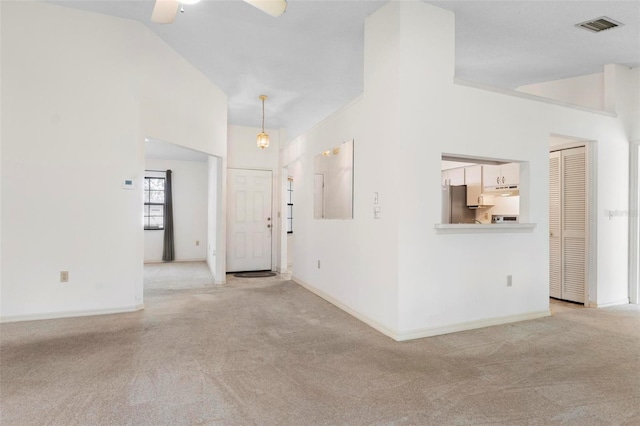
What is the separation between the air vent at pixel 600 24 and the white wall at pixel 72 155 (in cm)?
464

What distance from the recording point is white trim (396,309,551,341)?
307 cm

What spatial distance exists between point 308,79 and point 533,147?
2996mm

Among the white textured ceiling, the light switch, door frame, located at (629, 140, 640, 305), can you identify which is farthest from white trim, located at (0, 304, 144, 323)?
door frame, located at (629, 140, 640, 305)

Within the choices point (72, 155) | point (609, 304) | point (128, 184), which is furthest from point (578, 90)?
point (72, 155)

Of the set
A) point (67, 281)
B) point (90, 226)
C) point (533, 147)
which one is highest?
point (533, 147)

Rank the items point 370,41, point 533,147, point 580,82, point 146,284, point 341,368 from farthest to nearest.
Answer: point 146,284 → point 580,82 → point 533,147 → point 370,41 → point 341,368

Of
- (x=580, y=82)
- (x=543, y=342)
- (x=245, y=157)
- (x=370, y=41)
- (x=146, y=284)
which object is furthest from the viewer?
(x=245, y=157)

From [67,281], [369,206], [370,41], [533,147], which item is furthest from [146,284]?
[533,147]

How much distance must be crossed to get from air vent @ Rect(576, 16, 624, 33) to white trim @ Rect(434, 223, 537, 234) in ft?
6.77

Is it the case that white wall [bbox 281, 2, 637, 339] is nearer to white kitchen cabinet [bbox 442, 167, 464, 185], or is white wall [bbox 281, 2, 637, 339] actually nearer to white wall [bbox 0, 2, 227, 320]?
white kitchen cabinet [bbox 442, 167, 464, 185]

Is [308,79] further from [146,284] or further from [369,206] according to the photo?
[146,284]

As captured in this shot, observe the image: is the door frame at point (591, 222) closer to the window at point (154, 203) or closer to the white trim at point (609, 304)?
the white trim at point (609, 304)

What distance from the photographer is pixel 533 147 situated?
3.74m

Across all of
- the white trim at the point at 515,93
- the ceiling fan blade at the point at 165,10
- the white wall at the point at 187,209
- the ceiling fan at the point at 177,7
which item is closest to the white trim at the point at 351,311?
the white trim at the point at 515,93
